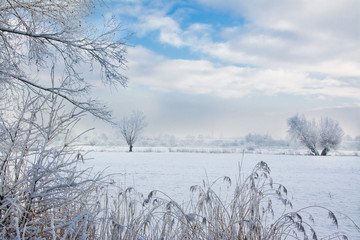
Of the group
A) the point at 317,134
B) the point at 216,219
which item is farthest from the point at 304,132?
the point at 216,219

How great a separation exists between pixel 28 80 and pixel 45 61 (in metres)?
1.14

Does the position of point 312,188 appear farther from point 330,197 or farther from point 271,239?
point 271,239

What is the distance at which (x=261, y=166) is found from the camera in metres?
2.81

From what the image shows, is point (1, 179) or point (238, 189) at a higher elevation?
point (1, 179)

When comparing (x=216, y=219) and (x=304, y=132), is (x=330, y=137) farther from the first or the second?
(x=216, y=219)

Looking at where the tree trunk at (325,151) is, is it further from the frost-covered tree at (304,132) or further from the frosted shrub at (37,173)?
the frosted shrub at (37,173)

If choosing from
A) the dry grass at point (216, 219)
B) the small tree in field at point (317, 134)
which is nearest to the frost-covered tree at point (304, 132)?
the small tree in field at point (317, 134)

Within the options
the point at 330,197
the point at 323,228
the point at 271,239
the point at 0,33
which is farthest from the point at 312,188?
Answer: the point at 0,33

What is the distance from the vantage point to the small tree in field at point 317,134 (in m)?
43.5

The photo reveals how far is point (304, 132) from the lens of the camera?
45.7 meters

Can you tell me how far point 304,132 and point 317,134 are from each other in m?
1.89

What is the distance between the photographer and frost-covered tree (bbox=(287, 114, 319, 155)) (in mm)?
44250

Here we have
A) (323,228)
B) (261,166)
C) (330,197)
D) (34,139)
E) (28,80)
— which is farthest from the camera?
(330,197)

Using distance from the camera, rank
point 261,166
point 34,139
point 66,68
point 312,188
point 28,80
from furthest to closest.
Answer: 1. point 312,188
2. point 66,68
3. point 28,80
4. point 261,166
5. point 34,139
